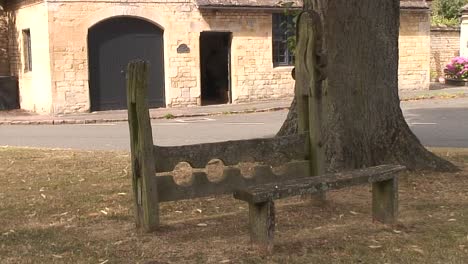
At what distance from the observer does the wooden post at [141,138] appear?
4980 mm

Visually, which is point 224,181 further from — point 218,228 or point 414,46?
point 414,46

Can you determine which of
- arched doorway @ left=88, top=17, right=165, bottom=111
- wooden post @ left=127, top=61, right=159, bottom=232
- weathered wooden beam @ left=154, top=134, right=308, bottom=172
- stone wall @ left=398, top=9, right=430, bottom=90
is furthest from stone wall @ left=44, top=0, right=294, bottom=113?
wooden post @ left=127, top=61, right=159, bottom=232

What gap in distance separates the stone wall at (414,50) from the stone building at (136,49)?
5.22 m

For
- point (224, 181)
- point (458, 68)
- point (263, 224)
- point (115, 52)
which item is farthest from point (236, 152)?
point (458, 68)

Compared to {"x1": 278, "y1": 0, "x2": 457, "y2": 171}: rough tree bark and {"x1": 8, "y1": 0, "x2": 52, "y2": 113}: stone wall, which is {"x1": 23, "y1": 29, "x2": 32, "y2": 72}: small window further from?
{"x1": 278, "y1": 0, "x2": 457, "y2": 171}: rough tree bark

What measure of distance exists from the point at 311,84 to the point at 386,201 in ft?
4.15

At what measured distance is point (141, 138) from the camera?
16.4 feet

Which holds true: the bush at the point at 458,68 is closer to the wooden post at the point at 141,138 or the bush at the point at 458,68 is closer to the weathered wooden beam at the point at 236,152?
the weathered wooden beam at the point at 236,152

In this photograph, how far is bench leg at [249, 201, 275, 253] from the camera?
4684mm

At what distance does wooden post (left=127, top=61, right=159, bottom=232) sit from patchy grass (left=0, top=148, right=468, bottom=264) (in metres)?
0.37

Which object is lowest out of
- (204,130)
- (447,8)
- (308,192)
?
(204,130)

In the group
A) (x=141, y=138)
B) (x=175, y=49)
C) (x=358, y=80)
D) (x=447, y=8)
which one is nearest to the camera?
(x=141, y=138)

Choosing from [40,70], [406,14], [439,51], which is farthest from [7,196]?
[439,51]

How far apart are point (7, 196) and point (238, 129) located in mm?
8565
